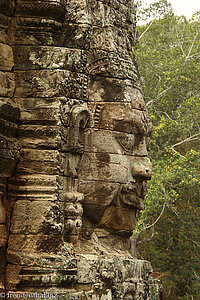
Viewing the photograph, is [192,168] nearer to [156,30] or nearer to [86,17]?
[156,30]

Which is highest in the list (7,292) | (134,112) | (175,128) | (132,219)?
(175,128)

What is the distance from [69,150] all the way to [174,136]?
1145cm

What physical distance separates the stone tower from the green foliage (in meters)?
8.40

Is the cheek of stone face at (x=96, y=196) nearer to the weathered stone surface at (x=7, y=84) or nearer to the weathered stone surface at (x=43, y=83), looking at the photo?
the weathered stone surface at (x=43, y=83)

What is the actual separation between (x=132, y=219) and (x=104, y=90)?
1812 millimetres

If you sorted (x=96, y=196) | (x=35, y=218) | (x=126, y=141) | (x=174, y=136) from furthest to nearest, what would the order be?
(x=174, y=136) < (x=126, y=141) < (x=96, y=196) < (x=35, y=218)

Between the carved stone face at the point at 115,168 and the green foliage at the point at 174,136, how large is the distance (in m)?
8.21

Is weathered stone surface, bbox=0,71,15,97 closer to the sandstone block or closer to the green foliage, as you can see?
the sandstone block

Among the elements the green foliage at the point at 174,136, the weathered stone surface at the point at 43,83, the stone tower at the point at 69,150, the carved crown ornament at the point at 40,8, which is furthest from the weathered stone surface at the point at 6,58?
the green foliage at the point at 174,136

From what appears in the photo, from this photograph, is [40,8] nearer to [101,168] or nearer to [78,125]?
[78,125]

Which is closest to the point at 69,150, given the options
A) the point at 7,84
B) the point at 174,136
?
the point at 7,84

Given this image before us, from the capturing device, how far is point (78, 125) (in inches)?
280

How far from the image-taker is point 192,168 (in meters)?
16.1

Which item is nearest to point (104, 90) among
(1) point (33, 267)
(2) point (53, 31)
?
(2) point (53, 31)
